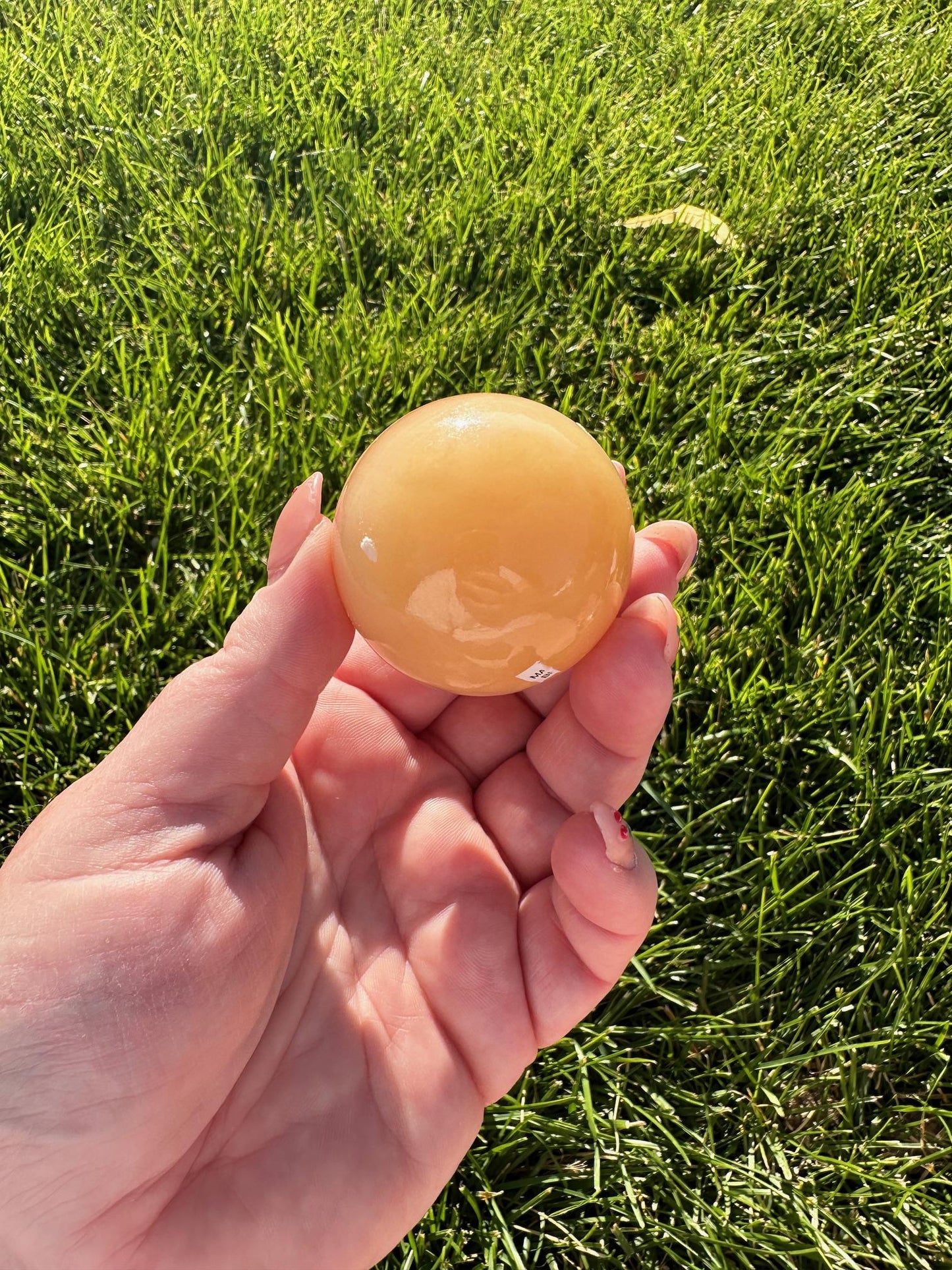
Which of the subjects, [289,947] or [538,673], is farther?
[289,947]

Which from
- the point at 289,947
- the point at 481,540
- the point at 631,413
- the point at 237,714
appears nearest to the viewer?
the point at 481,540

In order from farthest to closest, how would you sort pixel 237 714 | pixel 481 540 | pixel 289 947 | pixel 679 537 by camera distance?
1. pixel 679 537
2. pixel 289 947
3. pixel 237 714
4. pixel 481 540

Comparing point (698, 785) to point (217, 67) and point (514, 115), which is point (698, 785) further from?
point (217, 67)

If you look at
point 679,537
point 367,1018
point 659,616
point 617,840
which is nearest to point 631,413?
point 679,537

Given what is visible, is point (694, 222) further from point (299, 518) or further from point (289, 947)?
point (289, 947)

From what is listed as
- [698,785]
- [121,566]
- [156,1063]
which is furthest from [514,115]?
[156,1063]
